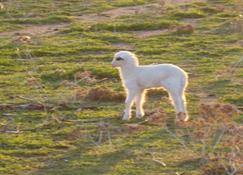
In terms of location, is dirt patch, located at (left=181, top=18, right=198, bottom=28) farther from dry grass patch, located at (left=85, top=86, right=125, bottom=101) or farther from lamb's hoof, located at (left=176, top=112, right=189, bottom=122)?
lamb's hoof, located at (left=176, top=112, right=189, bottom=122)

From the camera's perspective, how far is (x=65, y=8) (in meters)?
20.7

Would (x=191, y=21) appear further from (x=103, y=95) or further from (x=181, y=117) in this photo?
(x=181, y=117)

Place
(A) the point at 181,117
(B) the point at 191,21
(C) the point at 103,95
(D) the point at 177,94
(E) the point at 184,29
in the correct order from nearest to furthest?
1. (A) the point at 181,117
2. (D) the point at 177,94
3. (C) the point at 103,95
4. (E) the point at 184,29
5. (B) the point at 191,21

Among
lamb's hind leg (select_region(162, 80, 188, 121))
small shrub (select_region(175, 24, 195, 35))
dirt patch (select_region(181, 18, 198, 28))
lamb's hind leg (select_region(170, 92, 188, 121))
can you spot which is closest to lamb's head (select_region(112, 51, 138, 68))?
lamb's hind leg (select_region(162, 80, 188, 121))

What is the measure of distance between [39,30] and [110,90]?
634 centimetres

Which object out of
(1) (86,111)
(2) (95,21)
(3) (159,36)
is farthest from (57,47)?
(1) (86,111)

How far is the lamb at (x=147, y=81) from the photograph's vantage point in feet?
34.8

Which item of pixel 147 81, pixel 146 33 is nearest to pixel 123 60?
pixel 147 81

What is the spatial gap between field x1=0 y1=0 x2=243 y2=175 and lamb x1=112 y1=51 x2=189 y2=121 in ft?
0.62

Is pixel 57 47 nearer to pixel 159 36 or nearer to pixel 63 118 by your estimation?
pixel 159 36

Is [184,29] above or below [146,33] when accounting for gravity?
above

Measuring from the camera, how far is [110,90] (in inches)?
463

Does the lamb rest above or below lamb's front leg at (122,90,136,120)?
above

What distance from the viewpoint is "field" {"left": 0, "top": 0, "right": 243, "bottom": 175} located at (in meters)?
8.84
